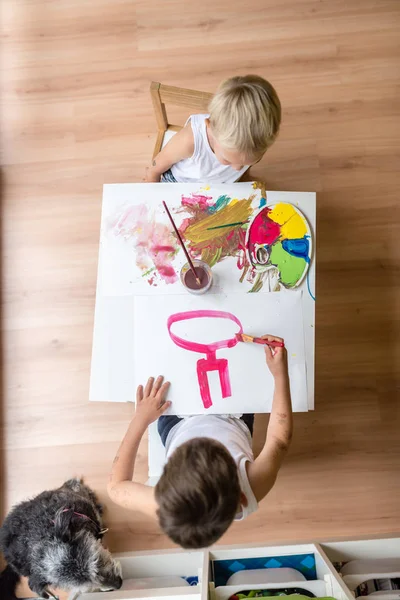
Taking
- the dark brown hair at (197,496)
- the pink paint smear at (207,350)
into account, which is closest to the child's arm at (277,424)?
the pink paint smear at (207,350)

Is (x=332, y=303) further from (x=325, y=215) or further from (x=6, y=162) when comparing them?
(x=6, y=162)

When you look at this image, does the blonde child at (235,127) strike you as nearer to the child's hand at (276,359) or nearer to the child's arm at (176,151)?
the child's arm at (176,151)

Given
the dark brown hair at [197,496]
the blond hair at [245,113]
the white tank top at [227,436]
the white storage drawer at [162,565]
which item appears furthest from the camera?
the white storage drawer at [162,565]

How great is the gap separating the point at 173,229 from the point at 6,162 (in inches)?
37.7

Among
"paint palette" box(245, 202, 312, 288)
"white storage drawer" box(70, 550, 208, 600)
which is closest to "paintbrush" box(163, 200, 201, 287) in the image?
"paint palette" box(245, 202, 312, 288)

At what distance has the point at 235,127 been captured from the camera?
1047mm

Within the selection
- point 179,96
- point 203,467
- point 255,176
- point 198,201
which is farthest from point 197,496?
point 255,176

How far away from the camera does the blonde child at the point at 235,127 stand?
104 cm

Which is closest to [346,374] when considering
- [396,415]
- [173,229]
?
[396,415]

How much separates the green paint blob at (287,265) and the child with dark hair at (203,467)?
0.55 feet

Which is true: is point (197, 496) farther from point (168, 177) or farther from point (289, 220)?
point (168, 177)

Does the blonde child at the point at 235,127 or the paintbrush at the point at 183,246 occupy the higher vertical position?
the blonde child at the point at 235,127

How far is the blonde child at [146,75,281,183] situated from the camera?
3.41 ft

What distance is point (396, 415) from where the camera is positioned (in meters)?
1.60
